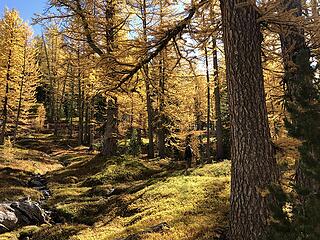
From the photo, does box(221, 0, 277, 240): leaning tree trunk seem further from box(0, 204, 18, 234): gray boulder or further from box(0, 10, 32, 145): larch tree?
box(0, 10, 32, 145): larch tree

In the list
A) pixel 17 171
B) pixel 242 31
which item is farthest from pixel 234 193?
pixel 17 171

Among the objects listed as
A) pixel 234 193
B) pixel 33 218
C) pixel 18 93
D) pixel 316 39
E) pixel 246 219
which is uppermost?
pixel 18 93

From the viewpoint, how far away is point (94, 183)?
16406 mm

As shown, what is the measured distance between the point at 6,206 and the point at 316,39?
9.83m

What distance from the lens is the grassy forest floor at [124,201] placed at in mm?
7984

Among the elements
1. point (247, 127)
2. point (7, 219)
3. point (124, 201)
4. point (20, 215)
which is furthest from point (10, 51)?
point (247, 127)

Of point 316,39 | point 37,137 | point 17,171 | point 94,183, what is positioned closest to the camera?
point 316,39

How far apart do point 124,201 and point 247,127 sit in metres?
7.20

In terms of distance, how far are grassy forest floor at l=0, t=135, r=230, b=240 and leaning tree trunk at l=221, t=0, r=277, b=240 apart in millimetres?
1549

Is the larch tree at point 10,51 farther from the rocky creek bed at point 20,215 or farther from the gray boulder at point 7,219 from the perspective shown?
the gray boulder at point 7,219

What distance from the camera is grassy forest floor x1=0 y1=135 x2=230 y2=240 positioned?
798 centimetres

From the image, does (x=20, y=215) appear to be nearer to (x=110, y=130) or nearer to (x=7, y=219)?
(x=7, y=219)

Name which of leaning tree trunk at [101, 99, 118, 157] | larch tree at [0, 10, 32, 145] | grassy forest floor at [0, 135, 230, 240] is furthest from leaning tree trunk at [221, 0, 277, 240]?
larch tree at [0, 10, 32, 145]

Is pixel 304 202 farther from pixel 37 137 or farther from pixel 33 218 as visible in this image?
pixel 37 137
